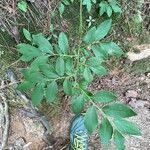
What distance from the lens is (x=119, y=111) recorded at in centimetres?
115

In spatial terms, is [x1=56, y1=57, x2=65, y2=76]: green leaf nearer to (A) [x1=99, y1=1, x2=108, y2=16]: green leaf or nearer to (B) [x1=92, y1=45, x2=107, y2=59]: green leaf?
(B) [x1=92, y1=45, x2=107, y2=59]: green leaf

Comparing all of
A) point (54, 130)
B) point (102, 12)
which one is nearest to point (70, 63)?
point (102, 12)

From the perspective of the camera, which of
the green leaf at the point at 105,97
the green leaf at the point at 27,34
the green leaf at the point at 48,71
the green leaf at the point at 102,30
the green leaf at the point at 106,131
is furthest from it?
the green leaf at the point at 27,34

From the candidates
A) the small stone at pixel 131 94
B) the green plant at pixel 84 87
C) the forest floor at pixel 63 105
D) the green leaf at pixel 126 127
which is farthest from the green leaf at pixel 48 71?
the small stone at pixel 131 94

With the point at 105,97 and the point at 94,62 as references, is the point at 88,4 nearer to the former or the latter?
the point at 94,62

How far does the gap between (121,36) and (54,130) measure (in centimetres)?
78

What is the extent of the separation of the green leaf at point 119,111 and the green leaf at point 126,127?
0.03m

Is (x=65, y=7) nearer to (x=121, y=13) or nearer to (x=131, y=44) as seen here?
(x=121, y=13)

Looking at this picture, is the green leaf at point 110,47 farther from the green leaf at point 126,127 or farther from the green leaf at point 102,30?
the green leaf at point 126,127

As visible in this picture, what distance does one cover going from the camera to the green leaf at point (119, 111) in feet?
3.76

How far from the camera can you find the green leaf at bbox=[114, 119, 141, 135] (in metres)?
1.12

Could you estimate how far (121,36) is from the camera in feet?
7.55

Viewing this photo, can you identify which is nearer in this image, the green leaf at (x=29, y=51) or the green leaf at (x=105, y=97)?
the green leaf at (x=105, y=97)

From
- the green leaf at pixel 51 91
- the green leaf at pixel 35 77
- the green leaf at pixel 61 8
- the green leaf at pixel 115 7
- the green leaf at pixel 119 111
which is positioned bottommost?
the green leaf at pixel 119 111
